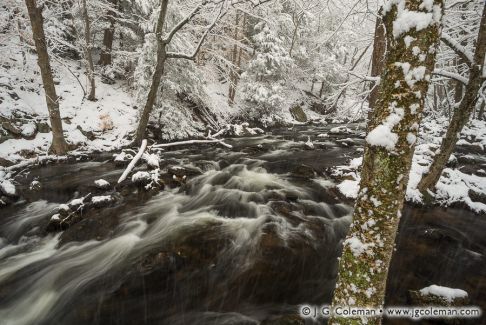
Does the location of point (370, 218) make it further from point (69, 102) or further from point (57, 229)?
point (69, 102)

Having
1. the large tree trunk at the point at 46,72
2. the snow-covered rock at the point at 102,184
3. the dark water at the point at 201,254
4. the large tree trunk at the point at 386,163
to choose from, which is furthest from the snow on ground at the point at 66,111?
the large tree trunk at the point at 386,163

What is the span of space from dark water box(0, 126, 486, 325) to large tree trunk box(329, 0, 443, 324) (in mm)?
2695

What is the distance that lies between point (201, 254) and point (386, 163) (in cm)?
465

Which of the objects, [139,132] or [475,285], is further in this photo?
[139,132]

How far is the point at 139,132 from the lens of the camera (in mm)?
11500

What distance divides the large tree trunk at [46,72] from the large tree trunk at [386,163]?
1034 cm

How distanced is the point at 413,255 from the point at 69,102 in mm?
14962

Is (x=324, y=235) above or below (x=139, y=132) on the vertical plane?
below

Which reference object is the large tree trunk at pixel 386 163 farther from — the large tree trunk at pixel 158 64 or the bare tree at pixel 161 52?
the large tree trunk at pixel 158 64

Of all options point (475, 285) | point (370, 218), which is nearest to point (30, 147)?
point (370, 218)

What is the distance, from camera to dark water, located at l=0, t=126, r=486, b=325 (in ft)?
15.9

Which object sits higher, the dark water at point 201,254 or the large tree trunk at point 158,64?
the large tree trunk at point 158,64

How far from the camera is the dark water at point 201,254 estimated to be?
4.85 m

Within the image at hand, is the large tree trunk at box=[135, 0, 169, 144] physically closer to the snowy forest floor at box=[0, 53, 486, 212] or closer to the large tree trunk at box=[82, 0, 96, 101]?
the snowy forest floor at box=[0, 53, 486, 212]
